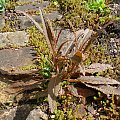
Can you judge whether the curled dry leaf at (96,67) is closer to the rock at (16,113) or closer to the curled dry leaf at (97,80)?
the curled dry leaf at (97,80)

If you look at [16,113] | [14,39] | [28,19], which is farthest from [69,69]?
[28,19]

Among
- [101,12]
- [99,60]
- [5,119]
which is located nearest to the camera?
[5,119]

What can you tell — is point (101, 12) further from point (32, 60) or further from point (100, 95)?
point (100, 95)

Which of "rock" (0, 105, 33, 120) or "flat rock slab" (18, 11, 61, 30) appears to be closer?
"rock" (0, 105, 33, 120)

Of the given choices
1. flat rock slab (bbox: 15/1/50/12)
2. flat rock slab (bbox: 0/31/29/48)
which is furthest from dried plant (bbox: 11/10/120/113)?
flat rock slab (bbox: 15/1/50/12)

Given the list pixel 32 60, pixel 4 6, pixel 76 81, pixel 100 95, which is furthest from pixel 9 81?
pixel 4 6

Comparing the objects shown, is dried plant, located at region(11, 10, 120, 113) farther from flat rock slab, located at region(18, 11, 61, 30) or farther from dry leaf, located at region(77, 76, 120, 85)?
flat rock slab, located at region(18, 11, 61, 30)
